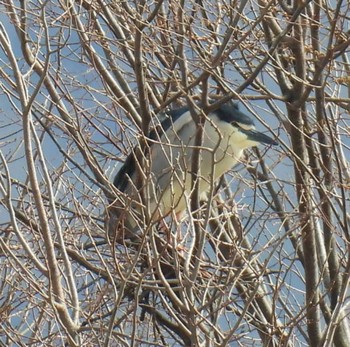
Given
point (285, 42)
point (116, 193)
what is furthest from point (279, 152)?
point (116, 193)

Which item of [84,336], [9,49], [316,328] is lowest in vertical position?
[84,336]

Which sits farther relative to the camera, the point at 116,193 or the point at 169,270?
the point at 169,270

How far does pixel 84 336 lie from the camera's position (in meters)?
4.54

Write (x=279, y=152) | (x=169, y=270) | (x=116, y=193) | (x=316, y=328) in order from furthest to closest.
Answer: (x=279, y=152) < (x=169, y=270) < (x=316, y=328) < (x=116, y=193)

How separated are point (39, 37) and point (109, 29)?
143 cm

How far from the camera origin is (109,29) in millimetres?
6199

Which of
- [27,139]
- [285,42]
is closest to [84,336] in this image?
[27,139]

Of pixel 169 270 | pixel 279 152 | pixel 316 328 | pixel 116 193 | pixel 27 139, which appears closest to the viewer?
Result: pixel 27 139

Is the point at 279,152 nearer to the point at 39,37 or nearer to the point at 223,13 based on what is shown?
the point at 223,13

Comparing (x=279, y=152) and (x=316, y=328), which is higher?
(x=279, y=152)

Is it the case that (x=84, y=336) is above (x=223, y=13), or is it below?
below

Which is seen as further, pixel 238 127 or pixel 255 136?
pixel 238 127

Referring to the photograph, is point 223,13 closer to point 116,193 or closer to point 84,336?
point 116,193

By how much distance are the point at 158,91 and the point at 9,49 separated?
2359mm
